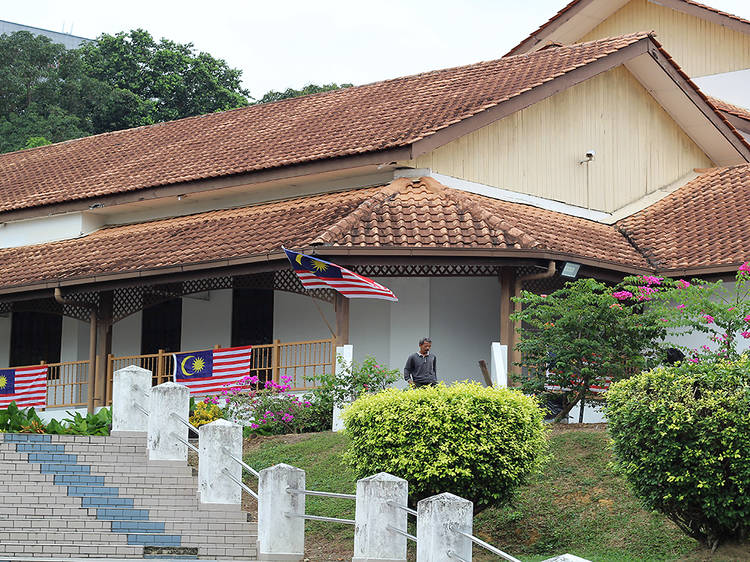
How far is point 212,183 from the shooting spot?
73.0 feet

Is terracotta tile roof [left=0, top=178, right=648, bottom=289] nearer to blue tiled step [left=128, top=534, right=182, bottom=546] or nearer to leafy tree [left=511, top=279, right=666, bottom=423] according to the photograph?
leafy tree [left=511, top=279, right=666, bottom=423]

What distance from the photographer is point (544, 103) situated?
21875 millimetres

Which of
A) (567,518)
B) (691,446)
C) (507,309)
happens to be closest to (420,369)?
(507,309)

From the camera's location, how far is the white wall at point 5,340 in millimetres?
25547

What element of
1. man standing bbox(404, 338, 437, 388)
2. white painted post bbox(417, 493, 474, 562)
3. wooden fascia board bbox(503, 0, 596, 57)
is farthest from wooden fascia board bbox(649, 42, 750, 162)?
white painted post bbox(417, 493, 474, 562)

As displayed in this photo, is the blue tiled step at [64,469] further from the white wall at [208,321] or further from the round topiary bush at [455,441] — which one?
the white wall at [208,321]

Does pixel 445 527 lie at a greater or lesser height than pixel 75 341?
lesser

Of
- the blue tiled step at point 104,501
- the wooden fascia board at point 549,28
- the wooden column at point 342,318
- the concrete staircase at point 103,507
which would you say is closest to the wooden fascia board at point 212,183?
the wooden column at point 342,318

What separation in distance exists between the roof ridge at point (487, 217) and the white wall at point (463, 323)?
1.25 meters

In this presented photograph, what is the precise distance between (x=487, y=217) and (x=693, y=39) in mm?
11803

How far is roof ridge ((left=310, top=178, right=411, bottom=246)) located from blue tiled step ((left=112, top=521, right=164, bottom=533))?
5.96 meters

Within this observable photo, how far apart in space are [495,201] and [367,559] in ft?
34.5

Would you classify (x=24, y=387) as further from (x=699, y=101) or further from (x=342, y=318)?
(x=699, y=101)

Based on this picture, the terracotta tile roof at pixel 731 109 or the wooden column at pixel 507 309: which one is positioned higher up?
the terracotta tile roof at pixel 731 109
